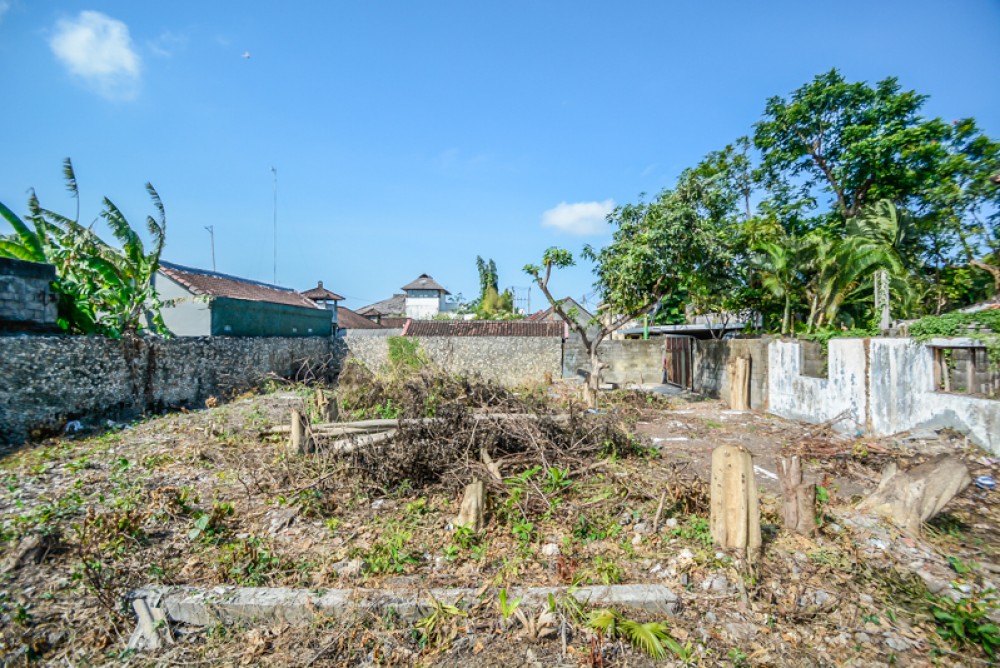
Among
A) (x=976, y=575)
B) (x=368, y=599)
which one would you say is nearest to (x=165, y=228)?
(x=368, y=599)

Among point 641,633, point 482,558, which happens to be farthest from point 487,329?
point 641,633

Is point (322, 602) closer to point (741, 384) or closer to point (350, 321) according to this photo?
point (741, 384)

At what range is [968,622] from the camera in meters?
2.79

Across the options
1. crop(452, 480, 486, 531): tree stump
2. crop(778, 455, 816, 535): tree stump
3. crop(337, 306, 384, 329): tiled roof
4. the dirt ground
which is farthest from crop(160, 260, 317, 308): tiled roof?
crop(778, 455, 816, 535): tree stump

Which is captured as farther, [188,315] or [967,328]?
[188,315]

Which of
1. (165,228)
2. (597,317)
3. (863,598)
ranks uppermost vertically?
(165,228)

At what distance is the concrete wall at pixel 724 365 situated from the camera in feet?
33.4

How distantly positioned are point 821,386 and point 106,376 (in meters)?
12.7

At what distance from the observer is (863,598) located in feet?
10.3

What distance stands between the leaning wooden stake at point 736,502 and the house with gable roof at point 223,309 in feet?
42.2

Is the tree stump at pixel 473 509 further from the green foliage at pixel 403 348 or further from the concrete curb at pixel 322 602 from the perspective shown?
the green foliage at pixel 403 348

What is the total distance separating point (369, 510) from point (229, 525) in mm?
1230

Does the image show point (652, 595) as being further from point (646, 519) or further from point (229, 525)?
point (229, 525)

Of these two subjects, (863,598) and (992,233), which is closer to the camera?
(863,598)
